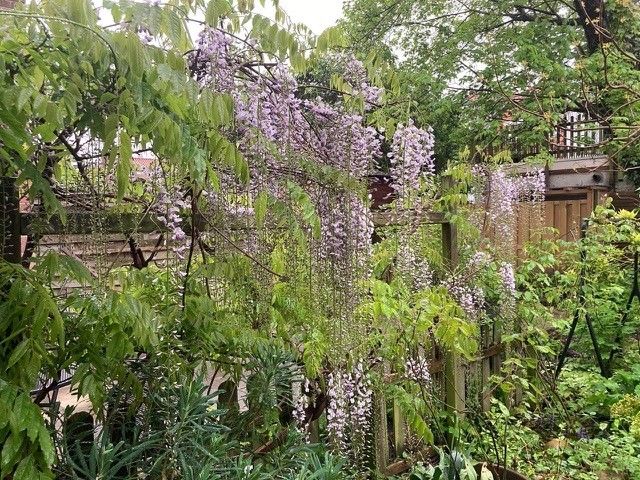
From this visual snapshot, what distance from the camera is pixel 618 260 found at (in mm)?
4324

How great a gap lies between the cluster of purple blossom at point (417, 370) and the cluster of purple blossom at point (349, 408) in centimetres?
30

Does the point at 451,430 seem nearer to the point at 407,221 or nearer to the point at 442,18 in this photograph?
the point at 407,221

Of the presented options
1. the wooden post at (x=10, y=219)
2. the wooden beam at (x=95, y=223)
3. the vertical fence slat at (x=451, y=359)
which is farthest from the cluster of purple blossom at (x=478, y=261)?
the wooden post at (x=10, y=219)

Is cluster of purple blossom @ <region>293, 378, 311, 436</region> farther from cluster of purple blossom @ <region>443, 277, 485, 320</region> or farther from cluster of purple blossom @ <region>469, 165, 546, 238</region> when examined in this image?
cluster of purple blossom @ <region>469, 165, 546, 238</region>

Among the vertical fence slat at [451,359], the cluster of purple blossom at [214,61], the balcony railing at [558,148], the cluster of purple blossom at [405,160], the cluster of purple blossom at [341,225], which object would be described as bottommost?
the vertical fence slat at [451,359]

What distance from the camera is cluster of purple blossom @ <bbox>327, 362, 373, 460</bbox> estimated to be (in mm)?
2383

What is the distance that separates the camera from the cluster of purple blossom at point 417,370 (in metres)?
2.87

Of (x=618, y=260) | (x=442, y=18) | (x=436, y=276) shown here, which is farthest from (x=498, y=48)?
(x=436, y=276)

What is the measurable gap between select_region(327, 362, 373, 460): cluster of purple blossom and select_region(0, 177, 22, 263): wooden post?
1317 millimetres

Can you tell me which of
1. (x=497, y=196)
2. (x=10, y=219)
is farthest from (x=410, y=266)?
(x=497, y=196)

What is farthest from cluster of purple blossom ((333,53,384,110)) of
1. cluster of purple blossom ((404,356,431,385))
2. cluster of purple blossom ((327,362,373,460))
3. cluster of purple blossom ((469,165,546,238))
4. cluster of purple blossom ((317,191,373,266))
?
cluster of purple blossom ((469,165,546,238))

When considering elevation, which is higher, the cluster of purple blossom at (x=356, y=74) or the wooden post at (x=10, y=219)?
the cluster of purple blossom at (x=356, y=74)

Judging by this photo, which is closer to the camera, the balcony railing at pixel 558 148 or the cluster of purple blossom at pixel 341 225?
the cluster of purple blossom at pixel 341 225

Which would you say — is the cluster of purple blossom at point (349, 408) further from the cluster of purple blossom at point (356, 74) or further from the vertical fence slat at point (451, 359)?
the cluster of purple blossom at point (356, 74)
